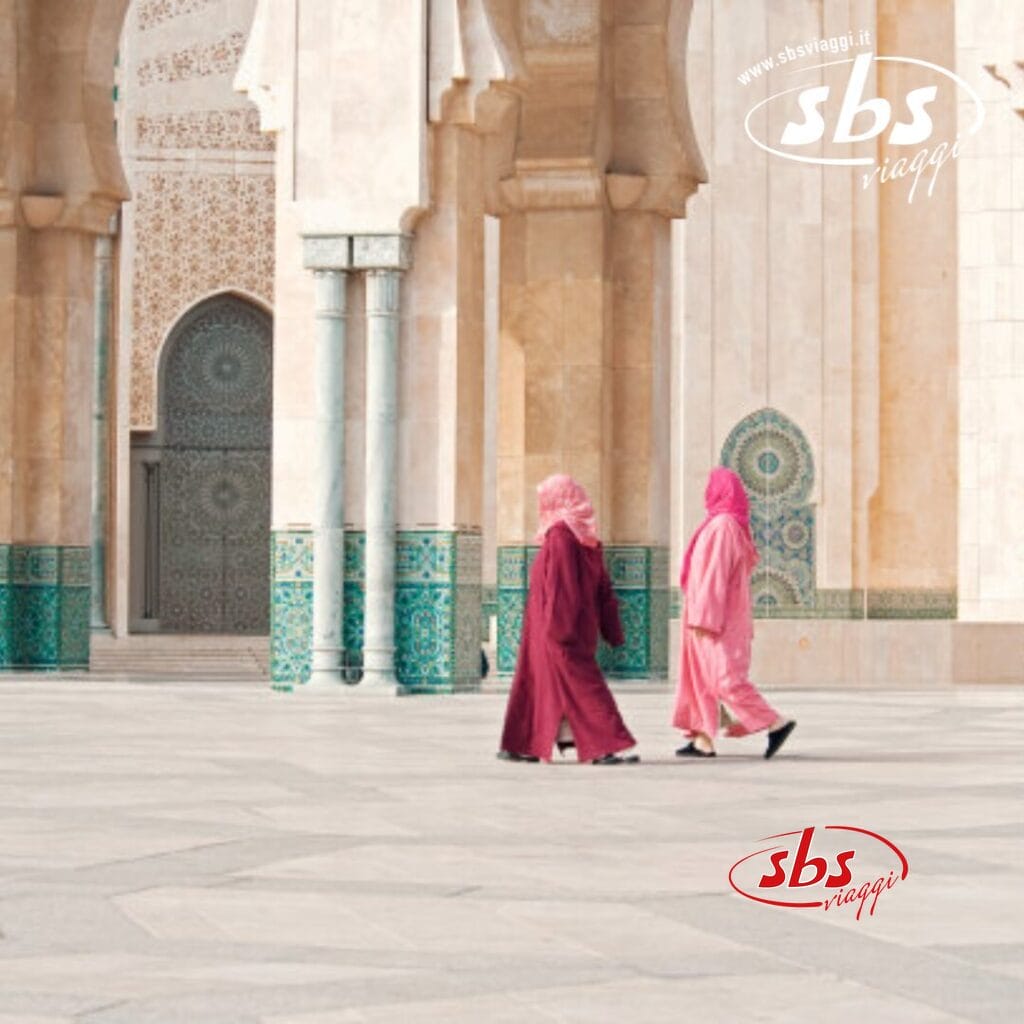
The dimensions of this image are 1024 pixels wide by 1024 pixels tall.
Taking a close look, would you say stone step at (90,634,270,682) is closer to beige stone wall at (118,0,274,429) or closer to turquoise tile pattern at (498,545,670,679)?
beige stone wall at (118,0,274,429)

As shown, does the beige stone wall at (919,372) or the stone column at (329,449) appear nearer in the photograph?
the stone column at (329,449)

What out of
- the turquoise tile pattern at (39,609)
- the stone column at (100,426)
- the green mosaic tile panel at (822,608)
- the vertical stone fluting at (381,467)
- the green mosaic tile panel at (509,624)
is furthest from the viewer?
the stone column at (100,426)

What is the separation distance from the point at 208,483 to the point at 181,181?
2.14m

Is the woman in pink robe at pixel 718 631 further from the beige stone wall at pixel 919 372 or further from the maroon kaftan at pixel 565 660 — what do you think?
the beige stone wall at pixel 919 372

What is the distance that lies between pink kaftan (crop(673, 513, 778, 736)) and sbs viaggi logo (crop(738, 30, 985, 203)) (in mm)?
7435

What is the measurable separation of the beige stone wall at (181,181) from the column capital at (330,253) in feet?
26.1

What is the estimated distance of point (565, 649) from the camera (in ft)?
23.9

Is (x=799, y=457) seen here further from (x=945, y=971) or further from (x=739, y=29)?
(x=945, y=971)

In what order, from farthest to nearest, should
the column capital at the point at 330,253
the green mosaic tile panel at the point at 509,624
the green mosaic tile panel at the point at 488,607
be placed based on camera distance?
Answer: the green mosaic tile panel at the point at 488,607
the green mosaic tile panel at the point at 509,624
the column capital at the point at 330,253

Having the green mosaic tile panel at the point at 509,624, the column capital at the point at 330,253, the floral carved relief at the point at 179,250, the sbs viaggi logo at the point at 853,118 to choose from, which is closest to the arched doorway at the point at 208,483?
the floral carved relief at the point at 179,250

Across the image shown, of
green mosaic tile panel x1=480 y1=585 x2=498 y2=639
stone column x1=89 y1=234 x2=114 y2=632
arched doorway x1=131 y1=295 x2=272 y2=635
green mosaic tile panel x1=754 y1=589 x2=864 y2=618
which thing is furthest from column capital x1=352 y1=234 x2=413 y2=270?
arched doorway x1=131 y1=295 x2=272 y2=635

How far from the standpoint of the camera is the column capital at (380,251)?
10352 mm

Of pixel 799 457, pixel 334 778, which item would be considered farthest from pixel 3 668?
pixel 334 778

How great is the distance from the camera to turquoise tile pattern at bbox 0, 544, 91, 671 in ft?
40.3
